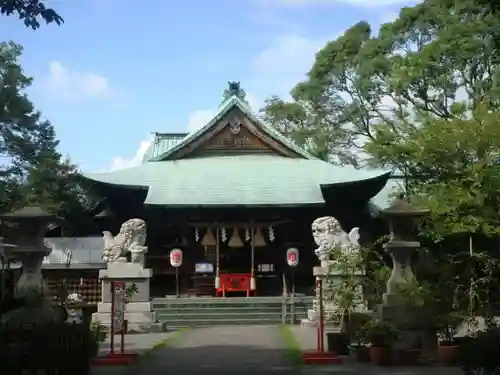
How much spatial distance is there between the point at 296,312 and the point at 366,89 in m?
15.0

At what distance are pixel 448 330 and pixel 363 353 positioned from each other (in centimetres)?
168

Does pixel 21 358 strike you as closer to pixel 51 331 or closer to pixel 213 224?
pixel 51 331

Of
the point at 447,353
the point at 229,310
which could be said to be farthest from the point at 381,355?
the point at 229,310

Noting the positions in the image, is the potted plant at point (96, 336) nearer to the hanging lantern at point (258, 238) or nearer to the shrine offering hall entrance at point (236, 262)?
the shrine offering hall entrance at point (236, 262)

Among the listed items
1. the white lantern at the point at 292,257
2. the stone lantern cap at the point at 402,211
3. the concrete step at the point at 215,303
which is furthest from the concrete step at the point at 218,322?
the stone lantern cap at the point at 402,211

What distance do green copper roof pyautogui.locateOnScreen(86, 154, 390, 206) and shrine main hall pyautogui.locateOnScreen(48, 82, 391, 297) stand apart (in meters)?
0.04

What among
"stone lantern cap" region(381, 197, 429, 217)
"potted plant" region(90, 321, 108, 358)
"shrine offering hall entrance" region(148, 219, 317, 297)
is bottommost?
"potted plant" region(90, 321, 108, 358)

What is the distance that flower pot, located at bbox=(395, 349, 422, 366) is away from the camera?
1363 cm

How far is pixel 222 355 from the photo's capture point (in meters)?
15.8

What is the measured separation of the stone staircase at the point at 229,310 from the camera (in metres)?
25.6

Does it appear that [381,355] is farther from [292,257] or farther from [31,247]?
[292,257]

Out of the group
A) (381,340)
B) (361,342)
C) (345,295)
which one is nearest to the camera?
(381,340)

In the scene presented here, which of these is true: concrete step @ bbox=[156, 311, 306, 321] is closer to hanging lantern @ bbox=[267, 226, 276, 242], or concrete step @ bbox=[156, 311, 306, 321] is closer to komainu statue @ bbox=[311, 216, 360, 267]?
komainu statue @ bbox=[311, 216, 360, 267]

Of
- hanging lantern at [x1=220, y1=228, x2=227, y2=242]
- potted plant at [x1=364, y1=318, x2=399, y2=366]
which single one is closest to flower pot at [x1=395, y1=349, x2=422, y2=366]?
potted plant at [x1=364, y1=318, x2=399, y2=366]
